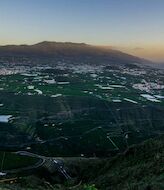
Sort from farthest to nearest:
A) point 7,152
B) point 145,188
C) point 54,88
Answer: point 54,88
point 7,152
point 145,188

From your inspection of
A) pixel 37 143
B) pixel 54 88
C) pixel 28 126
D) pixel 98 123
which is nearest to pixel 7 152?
pixel 37 143

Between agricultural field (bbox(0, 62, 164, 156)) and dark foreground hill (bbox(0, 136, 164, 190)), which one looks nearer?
dark foreground hill (bbox(0, 136, 164, 190))

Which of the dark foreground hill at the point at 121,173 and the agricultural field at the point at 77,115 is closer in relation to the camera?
the dark foreground hill at the point at 121,173

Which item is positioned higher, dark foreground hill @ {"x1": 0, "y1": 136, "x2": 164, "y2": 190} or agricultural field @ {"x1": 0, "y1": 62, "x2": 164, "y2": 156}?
dark foreground hill @ {"x1": 0, "y1": 136, "x2": 164, "y2": 190}

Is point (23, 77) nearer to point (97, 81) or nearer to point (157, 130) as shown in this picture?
point (97, 81)

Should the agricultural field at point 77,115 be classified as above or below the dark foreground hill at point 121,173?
below

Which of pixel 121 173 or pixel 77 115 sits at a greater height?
pixel 121 173

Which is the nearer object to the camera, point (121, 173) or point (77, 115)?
point (121, 173)

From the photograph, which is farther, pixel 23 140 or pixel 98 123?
pixel 98 123
